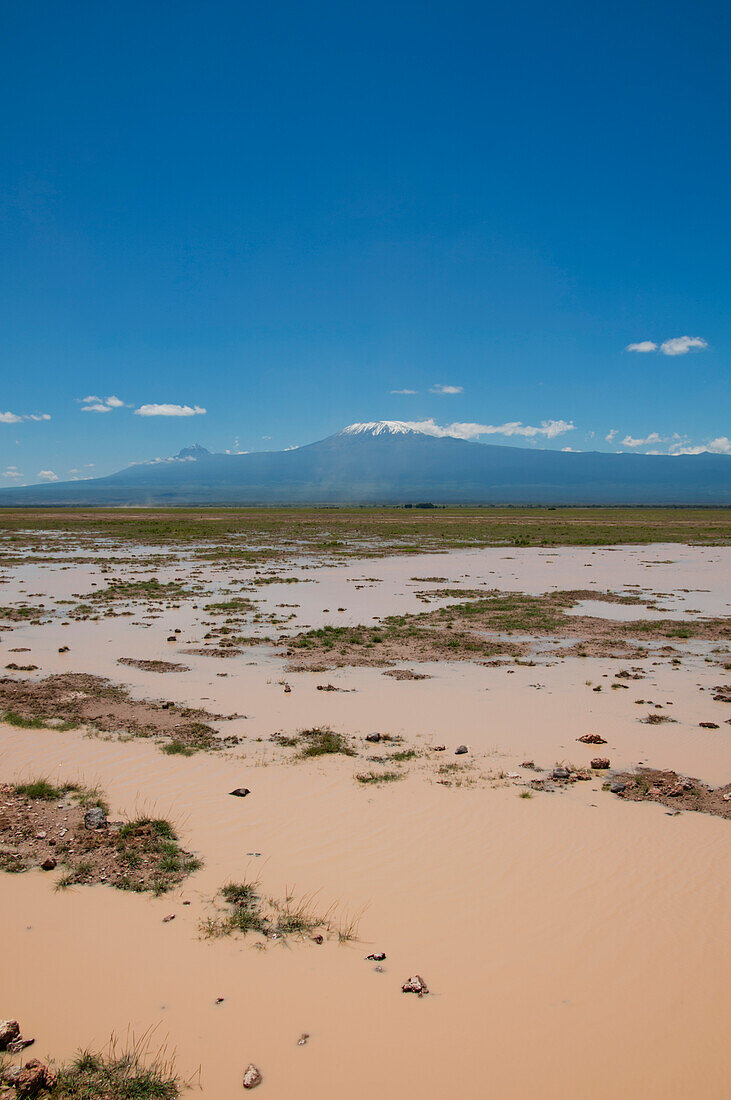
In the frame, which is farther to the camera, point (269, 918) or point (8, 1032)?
point (269, 918)

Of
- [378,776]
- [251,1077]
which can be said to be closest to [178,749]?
[378,776]

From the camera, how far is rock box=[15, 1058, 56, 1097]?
412 cm

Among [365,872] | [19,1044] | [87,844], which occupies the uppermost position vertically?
[87,844]

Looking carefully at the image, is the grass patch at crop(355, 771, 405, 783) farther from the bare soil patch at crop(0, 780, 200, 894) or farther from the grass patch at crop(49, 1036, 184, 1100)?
the grass patch at crop(49, 1036, 184, 1100)

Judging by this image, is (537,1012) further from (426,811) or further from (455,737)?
(455,737)

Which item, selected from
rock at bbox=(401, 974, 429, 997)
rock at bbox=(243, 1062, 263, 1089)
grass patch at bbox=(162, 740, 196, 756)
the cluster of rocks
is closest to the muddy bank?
grass patch at bbox=(162, 740, 196, 756)

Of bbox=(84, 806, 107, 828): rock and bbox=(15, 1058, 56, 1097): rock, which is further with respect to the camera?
bbox=(84, 806, 107, 828): rock

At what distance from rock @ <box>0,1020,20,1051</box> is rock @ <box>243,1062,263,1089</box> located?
1804 mm

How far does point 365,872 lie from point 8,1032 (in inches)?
141

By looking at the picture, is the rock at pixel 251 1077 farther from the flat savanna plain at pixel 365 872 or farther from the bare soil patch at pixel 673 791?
the bare soil patch at pixel 673 791

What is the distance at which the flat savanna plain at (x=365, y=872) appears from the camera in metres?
4.72

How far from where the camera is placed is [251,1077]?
174 inches

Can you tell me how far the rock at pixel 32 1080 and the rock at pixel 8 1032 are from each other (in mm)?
384

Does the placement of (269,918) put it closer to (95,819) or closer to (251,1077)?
(251,1077)
